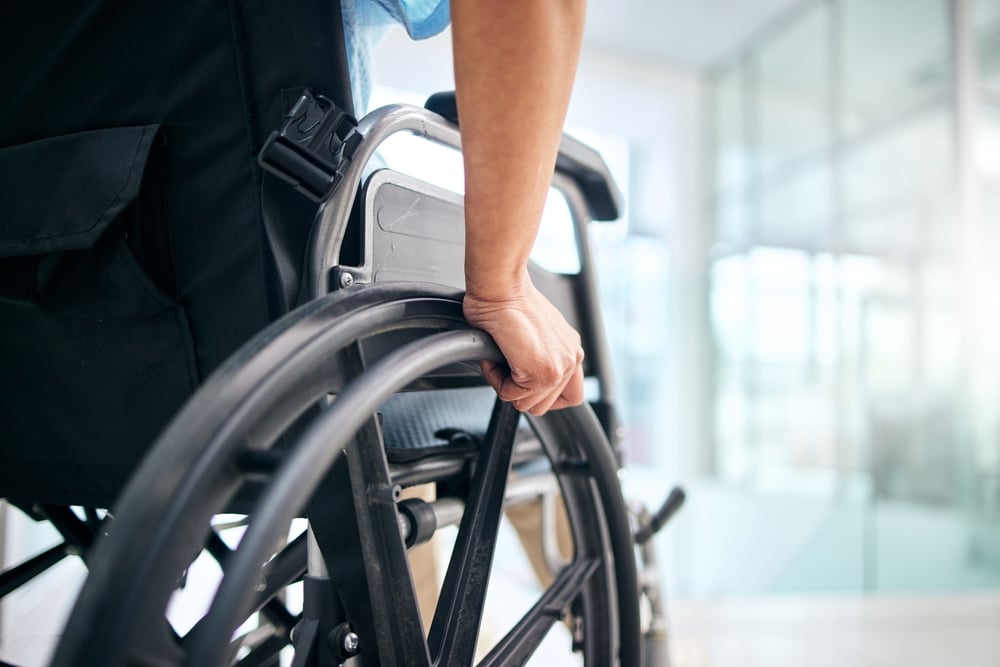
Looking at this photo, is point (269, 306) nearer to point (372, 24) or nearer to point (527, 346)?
point (527, 346)

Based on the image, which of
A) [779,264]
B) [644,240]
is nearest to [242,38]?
[779,264]

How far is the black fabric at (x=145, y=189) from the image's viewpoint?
528 mm

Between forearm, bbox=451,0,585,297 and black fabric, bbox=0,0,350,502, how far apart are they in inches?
4.8

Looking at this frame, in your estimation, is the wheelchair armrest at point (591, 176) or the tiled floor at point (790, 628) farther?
the tiled floor at point (790, 628)

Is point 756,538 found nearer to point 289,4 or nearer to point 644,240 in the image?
point 644,240

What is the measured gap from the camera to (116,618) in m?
0.28

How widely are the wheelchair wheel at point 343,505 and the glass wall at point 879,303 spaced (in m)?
2.70

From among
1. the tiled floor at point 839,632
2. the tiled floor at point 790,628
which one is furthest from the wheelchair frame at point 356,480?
the tiled floor at point 839,632

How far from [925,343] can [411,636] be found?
119 inches

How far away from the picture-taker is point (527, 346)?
54 centimetres

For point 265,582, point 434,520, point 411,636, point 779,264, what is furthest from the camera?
point 779,264

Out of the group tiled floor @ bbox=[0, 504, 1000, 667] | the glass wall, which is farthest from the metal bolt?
the glass wall

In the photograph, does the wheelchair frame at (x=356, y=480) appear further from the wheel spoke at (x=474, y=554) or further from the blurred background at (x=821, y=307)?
the blurred background at (x=821, y=307)

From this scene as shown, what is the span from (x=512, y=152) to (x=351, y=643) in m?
0.35
